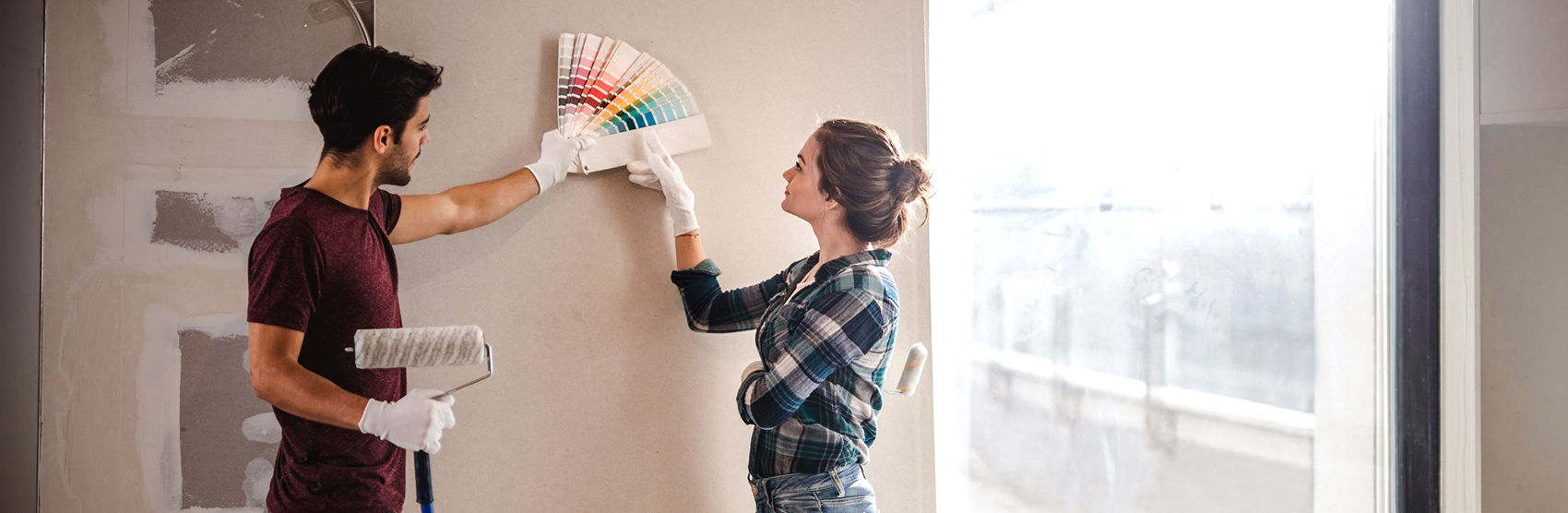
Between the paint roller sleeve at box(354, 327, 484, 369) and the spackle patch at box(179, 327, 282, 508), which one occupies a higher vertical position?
the paint roller sleeve at box(354, 327, 484, 369)

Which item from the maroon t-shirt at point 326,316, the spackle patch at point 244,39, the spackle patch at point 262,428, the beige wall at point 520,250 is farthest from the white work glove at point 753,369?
the spackle patch at point 244,39

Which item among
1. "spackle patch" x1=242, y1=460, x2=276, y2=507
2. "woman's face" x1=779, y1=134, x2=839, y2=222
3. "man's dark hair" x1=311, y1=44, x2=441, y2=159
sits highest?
"man's dark hair" x1=311, y1=44, x2=441, y2=159

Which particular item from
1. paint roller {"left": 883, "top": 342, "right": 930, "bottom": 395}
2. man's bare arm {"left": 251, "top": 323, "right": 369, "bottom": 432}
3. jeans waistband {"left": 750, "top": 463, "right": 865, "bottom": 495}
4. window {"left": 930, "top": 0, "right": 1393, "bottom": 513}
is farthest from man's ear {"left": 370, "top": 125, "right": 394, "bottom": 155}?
window {"left": 930, "top": 0, "right": 1393, "bottom": 513}

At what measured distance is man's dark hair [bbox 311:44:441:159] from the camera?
104 cm

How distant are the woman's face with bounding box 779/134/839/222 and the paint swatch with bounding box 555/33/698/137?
12.6 inches

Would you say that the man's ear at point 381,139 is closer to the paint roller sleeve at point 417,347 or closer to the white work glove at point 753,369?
the paint roller sleeve at point 417,347

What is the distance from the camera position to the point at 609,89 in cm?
145

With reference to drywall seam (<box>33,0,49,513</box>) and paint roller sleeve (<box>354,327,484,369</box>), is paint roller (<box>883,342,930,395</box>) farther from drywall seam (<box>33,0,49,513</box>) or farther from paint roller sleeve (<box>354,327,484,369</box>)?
drywall seam (<box>33,0,49,513</box>)

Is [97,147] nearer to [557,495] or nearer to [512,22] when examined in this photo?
[512,22]

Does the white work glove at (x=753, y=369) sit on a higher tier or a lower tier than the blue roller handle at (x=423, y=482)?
higher

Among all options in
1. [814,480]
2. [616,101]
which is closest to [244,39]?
[616,101]

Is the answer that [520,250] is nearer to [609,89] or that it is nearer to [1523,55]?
[609,89]

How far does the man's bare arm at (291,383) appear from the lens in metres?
0.96

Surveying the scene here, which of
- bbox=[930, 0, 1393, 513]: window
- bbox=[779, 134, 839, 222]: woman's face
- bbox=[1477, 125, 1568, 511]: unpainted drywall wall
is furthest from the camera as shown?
bbox=[930, 0, 1393, 513]: window
